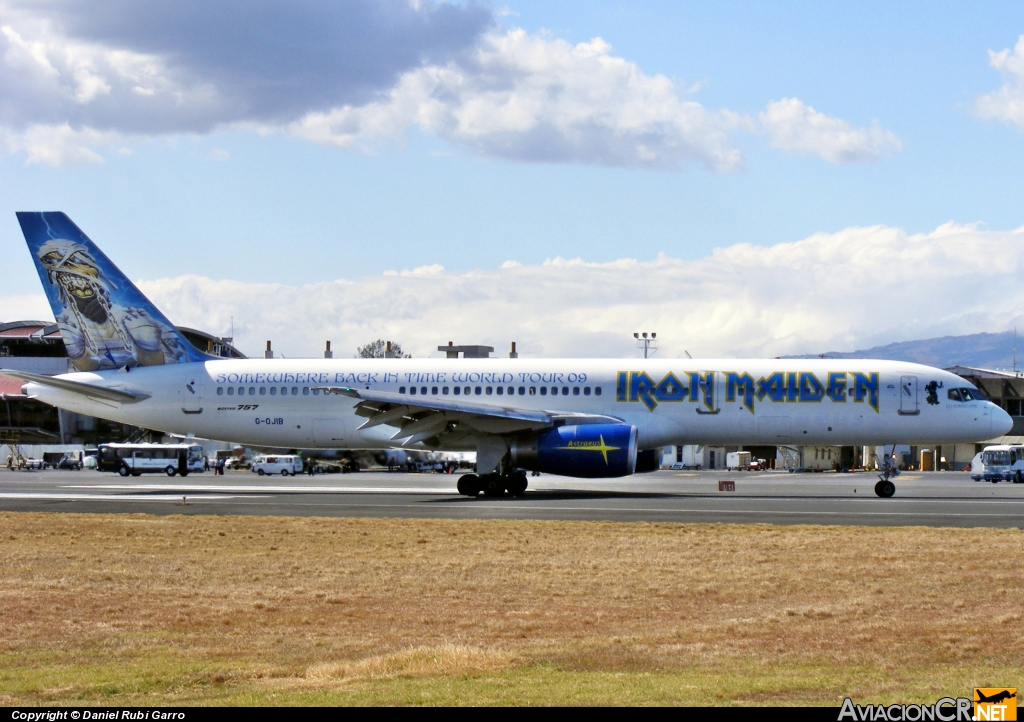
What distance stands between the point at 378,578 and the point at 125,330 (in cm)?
2698

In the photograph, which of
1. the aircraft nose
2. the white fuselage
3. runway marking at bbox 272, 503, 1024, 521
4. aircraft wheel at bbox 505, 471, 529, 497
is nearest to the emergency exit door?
the white fuselage

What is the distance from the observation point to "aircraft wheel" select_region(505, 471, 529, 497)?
36997 mm

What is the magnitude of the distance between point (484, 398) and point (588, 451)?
5347mm

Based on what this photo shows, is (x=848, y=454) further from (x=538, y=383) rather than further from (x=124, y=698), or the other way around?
(x=124, y=698)

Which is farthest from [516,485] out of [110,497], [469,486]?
[110,497]

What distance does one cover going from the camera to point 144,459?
67.6 m

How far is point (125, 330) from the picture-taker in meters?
40.7

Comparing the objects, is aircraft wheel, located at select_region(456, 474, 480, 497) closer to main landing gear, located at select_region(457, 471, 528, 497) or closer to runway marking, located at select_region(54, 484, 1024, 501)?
main landing gear, located at select_region(457, 471, 528, 497)

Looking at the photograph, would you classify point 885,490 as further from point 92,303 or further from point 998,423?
point 92,303

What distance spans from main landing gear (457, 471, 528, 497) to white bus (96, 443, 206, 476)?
33.7 m

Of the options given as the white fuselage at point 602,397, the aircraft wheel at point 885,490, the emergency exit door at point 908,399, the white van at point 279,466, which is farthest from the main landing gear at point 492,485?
the white van at point 279,466

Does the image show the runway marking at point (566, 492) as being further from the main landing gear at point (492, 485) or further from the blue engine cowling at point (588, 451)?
the blue engine cowling at point (588, 451)

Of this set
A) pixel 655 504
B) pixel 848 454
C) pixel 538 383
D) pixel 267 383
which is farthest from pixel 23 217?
pixel 848 454

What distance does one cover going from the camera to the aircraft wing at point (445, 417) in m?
35.0
